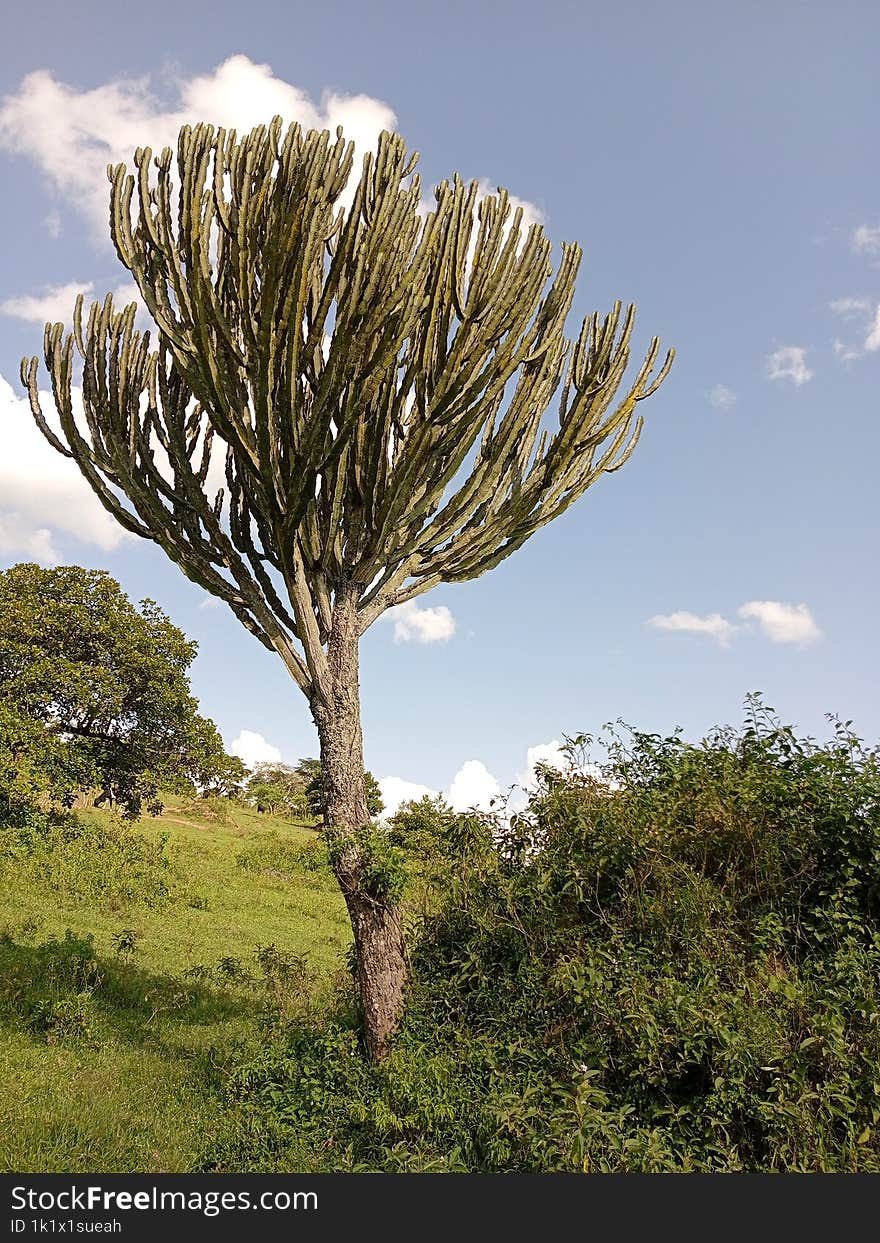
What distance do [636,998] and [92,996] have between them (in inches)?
245

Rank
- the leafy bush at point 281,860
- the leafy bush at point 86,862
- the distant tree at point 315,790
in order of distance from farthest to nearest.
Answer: the distant tree at point 315,790
the leafy bush at point 281,860
the leafy bush at point 86,862

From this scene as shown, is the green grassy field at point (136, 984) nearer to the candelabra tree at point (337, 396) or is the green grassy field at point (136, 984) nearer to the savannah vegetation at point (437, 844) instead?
the savannah vegetation at point (437, 844)

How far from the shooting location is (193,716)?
17562mm

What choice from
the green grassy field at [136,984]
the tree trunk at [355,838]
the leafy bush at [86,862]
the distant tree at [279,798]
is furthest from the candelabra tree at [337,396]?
the distant tree at [279,798]

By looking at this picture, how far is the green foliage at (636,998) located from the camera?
4273 millimetres

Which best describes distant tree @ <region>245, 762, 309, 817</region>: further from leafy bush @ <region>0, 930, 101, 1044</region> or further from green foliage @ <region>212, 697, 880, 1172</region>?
green foliage @ <region>212, 697, 880, 1172</region>

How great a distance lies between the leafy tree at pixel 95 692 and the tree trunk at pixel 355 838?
36.1ft

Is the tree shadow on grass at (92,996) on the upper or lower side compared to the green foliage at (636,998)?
lower

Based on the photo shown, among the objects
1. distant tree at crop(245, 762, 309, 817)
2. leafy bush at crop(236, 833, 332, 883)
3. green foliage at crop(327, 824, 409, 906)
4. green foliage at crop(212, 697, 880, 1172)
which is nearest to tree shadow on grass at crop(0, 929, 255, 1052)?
green foliage at crop(212, 697, 880, 1172)

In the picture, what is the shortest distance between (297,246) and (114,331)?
2.48 meters

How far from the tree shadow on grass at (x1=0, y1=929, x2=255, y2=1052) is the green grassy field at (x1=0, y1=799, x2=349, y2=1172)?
2 centimetres

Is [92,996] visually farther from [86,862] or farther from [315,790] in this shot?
[315,790]

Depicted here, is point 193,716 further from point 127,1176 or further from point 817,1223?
point 817,1223

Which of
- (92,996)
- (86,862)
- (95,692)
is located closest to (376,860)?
(92,996)
